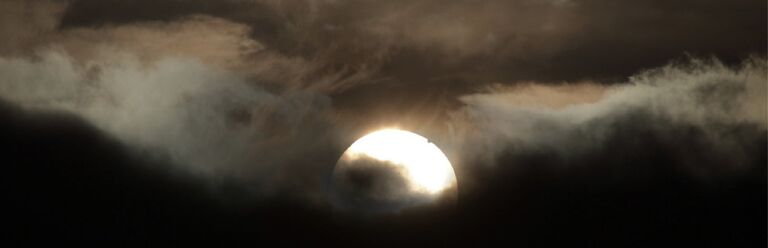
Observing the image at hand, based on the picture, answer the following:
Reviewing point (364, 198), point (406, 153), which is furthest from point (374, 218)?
point (406, 153)

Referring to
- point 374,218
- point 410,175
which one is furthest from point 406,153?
point 374,218

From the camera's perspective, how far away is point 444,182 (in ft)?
103

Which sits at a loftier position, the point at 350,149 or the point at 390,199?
the point at 350,149

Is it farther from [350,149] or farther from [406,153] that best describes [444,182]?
[350,149]

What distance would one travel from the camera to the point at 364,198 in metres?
30.5

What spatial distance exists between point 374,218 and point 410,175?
2.53 meters

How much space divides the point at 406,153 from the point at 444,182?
2187mm

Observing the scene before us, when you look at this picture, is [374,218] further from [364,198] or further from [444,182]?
[444,182]

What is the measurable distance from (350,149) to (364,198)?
6.94 feet

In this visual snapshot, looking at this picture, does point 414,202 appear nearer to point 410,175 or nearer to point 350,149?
point 410,175

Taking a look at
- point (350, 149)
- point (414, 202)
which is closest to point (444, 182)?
point (414, 202)

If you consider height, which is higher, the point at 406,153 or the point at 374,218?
the point at 406,153

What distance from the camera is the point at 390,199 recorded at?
99.1 feet

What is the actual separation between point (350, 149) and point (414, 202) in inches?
135
